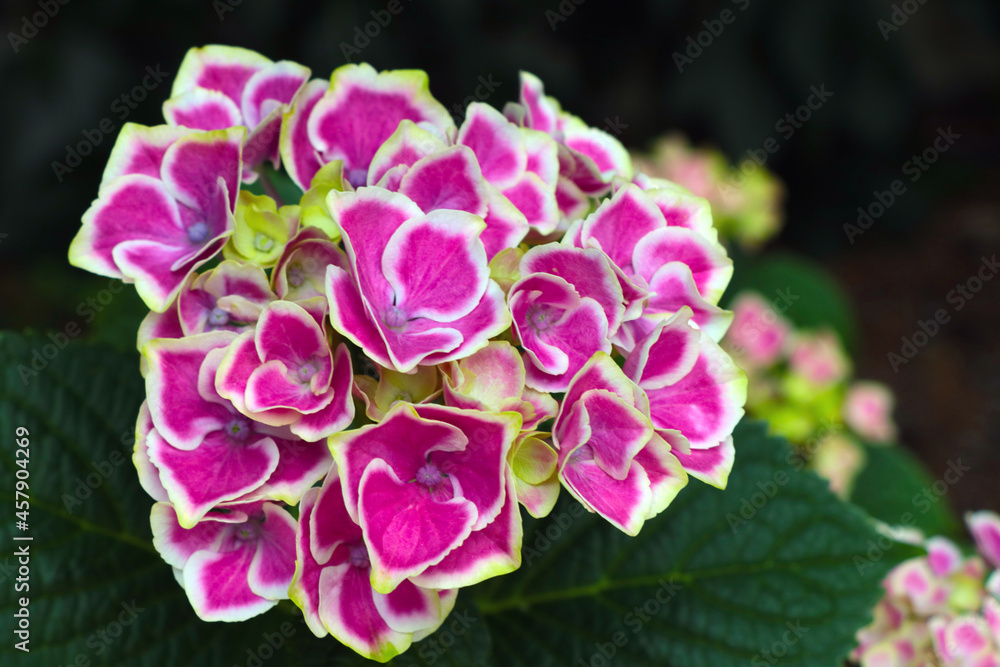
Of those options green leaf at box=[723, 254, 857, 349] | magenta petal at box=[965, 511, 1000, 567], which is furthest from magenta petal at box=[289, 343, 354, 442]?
green leaf at box=[723, 254, 857, 349]

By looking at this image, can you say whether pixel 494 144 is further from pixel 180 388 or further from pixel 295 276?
pixel 180 388

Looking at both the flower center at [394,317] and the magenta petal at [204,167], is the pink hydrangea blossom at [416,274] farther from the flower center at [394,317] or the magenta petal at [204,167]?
the magenta petal at [204,167]

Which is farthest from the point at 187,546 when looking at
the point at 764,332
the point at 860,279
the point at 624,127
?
the point at 860,279

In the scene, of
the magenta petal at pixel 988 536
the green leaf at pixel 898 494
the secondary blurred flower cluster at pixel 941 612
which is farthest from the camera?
the green leaf at pixel 898 494

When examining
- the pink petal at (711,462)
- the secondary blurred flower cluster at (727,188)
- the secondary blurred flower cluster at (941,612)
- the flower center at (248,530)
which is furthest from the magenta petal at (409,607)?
the secondary blurred flower cluster at (727,188)

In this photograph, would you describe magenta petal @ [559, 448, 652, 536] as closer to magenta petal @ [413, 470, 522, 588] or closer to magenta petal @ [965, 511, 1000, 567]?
magenta petal @ [413, 470, 522, 588]

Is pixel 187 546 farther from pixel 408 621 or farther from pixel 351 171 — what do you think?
pixel 351 171
